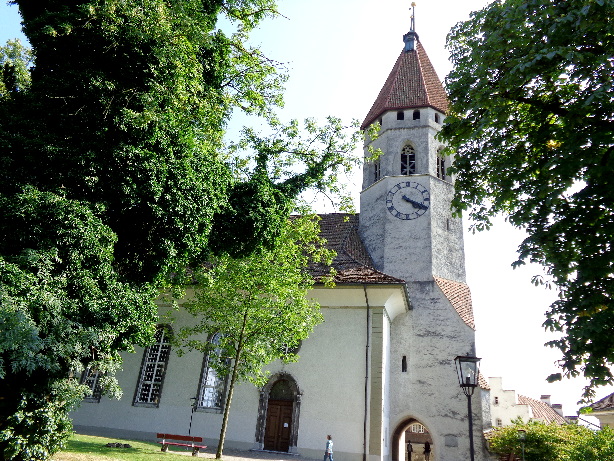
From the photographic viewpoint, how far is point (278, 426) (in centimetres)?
1697

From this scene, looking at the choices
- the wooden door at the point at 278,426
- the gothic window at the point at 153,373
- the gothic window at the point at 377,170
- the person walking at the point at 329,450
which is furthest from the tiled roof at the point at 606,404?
the gothic window at the point at 153,373

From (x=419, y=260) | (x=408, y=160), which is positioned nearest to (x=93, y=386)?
(x=419, y=260)

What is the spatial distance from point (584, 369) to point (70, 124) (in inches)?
428

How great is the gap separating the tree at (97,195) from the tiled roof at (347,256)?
614cm

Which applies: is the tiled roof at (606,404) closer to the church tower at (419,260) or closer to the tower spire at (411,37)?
the church tower at (419,260)

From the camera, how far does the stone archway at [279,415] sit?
1667 cm

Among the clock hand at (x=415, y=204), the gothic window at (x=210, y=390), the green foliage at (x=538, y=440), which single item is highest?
the clock hand at (x=415, y=204)

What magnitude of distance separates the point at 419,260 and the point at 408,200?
9.86ft

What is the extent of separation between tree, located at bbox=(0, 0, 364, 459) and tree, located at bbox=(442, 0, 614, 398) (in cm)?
591

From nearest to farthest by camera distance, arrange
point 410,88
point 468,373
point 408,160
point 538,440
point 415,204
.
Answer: point 468,373
point 538,440
point 415,204
point 408,160
point 410,88

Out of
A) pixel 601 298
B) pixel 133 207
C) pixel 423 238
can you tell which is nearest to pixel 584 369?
pixel 601 298

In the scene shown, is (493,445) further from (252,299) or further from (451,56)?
(451,56)

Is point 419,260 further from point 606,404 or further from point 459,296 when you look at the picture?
point 606,404

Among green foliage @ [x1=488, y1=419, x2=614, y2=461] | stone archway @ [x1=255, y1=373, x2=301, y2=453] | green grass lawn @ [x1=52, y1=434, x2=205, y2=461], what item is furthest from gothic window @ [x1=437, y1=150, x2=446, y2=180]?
green grass lawn @ [x1=52, y1=434, x2=205, y2=461]
